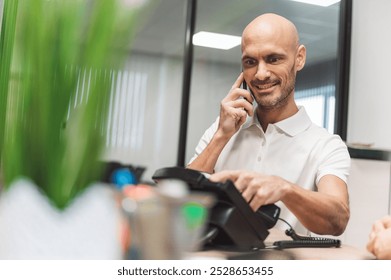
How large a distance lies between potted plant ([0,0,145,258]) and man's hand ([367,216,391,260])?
0.41 metres

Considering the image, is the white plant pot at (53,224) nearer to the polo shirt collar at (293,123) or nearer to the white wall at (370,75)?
the polo shirt collar at (293,123)

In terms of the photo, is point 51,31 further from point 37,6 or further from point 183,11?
point 183,11

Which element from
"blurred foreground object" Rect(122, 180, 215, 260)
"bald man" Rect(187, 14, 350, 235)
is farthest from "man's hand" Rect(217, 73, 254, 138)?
"blurred foreground object" Rect(122, 180, 215, 260)

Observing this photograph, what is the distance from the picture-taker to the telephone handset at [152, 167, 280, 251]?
52 cm

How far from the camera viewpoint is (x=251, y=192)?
0.59 metres

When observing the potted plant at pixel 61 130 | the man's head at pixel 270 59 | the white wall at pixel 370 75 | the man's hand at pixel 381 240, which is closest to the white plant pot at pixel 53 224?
the potted plant at pixel 61 130

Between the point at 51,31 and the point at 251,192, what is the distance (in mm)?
339

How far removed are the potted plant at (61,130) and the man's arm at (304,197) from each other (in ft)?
0.74

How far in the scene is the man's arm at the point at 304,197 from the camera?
0.59 meters

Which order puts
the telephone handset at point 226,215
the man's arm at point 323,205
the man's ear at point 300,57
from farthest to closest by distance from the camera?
1. the man's ear at point 300,57
2. the man's arm at point 323,205
3. the telephone handset at point 226,215
